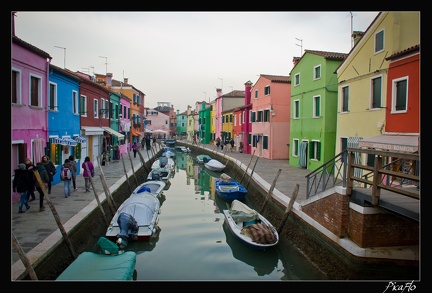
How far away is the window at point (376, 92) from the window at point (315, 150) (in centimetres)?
593

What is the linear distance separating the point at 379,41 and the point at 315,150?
8095 mm

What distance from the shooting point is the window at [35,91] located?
1285 cm

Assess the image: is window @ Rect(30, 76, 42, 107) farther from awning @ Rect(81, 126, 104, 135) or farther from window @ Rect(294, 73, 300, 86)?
window @ Rect(294, 73, 300, 86)

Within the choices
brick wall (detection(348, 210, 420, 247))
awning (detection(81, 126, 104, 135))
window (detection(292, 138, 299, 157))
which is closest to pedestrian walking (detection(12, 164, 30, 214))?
brick wall (detection(348, 210, 420, 247))

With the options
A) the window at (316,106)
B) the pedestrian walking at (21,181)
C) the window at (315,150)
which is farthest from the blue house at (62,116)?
the window at (316,106)

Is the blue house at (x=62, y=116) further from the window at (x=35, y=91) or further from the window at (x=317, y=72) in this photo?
the window at (x=317, y=72)

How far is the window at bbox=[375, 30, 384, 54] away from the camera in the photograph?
42.2ft

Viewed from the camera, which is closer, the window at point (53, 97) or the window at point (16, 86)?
the window at point (16, 86)

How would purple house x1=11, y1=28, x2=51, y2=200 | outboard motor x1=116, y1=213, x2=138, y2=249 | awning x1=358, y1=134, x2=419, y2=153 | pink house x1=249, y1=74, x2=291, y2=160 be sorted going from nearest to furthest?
awning x1=358, y1=134, x2=419, y2=153 → outboard motor x1=116, y1=213, x2=138, y2=249 → purple house x1=11, y1=28, x2=51, y2=200 → pink house x1=249, y1=74, x2=291, y2=160

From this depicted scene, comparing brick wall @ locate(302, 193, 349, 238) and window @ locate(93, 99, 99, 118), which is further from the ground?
window @ locate(93, 99, 99, 118)

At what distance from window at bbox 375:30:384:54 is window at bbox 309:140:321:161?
728 centimetres

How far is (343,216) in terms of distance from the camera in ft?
26.0
